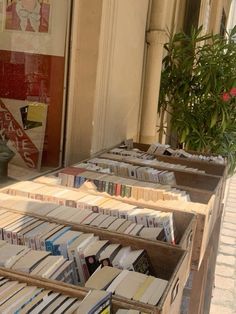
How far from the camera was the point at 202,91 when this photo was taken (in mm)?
3787

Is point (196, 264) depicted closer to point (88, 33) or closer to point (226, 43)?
point (88, 33)

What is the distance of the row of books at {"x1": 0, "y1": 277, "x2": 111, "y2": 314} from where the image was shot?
0.84 meters

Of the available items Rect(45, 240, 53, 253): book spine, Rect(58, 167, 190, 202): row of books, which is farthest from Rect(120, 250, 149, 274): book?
Rect(58, 167, 190, 202): row of books

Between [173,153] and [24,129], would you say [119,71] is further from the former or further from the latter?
[24,129]

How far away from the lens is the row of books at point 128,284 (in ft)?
3.16

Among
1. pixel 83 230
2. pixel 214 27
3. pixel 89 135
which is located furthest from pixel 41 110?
pixel 214 27

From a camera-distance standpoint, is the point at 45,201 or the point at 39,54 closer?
the point at 45,201

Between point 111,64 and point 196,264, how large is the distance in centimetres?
146

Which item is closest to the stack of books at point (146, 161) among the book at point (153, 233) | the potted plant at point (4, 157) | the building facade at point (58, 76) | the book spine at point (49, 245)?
the building facade at point (58, 76)

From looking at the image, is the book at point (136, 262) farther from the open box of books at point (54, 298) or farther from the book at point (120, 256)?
the open box of books at point (54, 298)

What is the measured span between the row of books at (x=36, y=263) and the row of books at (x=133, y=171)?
3.13 ft

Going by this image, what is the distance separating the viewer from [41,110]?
2453 millimetres

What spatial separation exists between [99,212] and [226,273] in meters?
2.32

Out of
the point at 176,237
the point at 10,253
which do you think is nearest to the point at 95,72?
the point at 176,237
